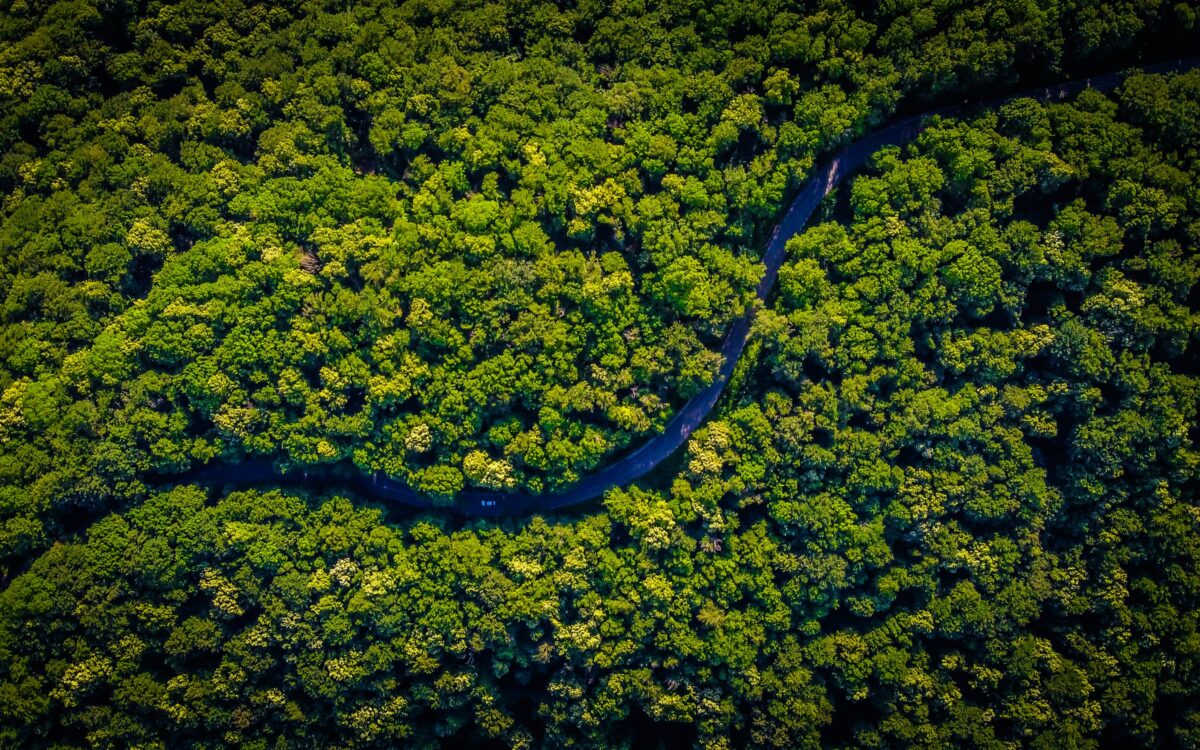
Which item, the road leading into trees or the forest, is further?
the road leading into trees

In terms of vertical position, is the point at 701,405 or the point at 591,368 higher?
the point at 591,368

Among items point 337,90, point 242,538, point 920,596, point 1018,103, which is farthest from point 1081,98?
point 242,538

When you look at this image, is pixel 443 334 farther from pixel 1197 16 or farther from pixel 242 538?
pixel 1197 16

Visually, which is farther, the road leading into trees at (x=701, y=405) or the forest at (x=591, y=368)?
the road leading into trees at (x=701, y=405)

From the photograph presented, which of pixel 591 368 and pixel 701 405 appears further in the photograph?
pixel 701 405
